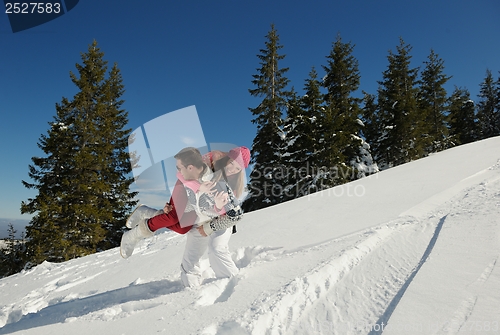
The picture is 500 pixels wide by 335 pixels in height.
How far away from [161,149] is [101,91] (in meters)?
15.2

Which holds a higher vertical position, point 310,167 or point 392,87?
point 392,87

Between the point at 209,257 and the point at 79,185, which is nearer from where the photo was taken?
the point at 209,257

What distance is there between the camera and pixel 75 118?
12875 millimetres

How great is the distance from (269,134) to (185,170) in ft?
46.5

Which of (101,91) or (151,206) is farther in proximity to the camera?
(101,91)

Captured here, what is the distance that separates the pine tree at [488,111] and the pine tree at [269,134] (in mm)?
27337

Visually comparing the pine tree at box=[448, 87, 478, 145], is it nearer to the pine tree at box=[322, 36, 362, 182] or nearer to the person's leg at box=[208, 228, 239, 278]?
the pine tree at box=[322, 36, 362, 182]

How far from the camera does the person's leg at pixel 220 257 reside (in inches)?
107

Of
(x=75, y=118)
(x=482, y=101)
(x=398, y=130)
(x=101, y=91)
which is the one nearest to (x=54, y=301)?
(x=75, y=118)

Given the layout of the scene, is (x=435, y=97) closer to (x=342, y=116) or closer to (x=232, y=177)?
(x=342, y=116)

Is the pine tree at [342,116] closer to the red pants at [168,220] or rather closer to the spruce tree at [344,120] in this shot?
the spruce tree at [344,120]

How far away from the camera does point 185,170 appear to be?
242cm

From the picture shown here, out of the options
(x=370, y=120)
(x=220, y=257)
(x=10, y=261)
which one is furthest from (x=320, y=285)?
(x=370, y=120)

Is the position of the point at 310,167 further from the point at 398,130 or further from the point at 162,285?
the point at 162,285
